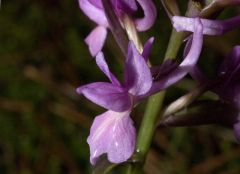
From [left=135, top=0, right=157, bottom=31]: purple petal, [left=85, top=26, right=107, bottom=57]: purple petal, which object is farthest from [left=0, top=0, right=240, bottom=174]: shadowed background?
[left=135, top=0, right=157, bottom=31]: purple petal

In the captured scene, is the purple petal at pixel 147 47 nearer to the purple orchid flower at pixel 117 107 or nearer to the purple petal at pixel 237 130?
the purple orchid flower at pixel 117 107

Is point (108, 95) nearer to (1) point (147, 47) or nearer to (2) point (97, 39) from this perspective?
(1) point (147, 47)

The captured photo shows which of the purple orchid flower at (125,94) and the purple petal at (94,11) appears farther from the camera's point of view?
the purple petal at (94,11)

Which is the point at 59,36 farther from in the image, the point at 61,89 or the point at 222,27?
the point at 222,27

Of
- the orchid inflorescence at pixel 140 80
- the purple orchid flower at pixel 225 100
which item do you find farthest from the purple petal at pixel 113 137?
the purple orchid flower at pixel 225 100

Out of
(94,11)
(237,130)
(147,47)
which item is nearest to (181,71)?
(147,47)

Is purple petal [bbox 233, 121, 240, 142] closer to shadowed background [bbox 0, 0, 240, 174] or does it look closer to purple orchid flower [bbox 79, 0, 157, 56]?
purple orchid flower [bbox 79, 0, 157, 56]

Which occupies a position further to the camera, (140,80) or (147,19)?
(147,19)
